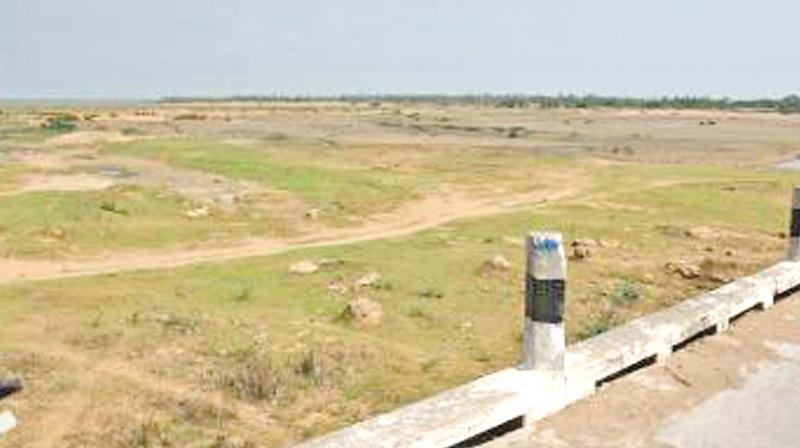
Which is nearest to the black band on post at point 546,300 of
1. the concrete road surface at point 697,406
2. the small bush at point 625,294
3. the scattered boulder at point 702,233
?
the concrete road surface at point 697,406

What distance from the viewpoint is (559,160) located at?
141ft

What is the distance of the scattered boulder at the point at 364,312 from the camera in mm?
12453

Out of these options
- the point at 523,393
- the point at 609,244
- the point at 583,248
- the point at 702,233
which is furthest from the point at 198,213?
the point at 523,393

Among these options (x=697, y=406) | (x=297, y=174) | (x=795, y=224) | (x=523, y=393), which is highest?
(x=795, y=224)

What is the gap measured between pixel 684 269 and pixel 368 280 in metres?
4.83

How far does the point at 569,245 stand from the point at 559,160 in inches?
963

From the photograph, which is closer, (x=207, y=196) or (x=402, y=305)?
(x=402, y=305)

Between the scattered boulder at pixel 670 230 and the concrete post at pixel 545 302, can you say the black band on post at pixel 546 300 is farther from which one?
the scattered boulder at pixel 670 230

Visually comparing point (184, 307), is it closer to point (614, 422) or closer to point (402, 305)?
point (402, 305)

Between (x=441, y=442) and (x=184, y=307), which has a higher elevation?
(x=441, y=442)

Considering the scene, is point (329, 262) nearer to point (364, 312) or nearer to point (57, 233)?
point (364, 312)

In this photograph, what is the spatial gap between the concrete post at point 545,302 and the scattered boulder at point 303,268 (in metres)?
8.94

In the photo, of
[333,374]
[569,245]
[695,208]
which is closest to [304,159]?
[695,208]

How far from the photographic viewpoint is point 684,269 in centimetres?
1639
